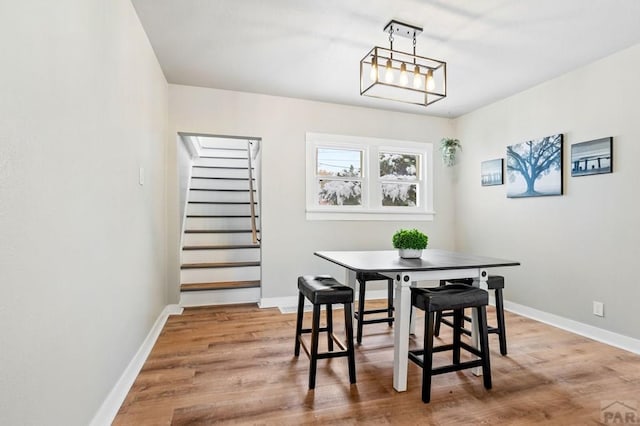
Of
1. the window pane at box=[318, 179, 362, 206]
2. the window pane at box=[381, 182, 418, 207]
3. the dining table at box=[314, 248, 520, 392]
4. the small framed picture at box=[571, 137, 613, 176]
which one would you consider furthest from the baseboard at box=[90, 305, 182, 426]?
the small framed picture at box=[571, 137, 613, 176]

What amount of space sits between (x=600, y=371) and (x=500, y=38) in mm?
2627

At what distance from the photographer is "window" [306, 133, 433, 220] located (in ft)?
14.4

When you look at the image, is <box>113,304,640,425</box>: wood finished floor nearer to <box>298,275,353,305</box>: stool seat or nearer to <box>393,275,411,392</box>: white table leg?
<box>393,275,411,392</box>: white table leg

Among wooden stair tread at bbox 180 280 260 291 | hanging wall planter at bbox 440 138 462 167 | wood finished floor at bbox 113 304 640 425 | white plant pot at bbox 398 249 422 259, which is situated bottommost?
wood finished floor at bbox 113 304 640 425

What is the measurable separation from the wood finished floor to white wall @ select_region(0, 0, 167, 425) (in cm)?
43

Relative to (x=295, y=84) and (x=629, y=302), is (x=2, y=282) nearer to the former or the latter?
(x=295, y=84)

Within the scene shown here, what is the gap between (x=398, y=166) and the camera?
4.83m

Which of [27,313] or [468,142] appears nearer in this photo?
[27,313]

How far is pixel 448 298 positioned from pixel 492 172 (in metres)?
2.78

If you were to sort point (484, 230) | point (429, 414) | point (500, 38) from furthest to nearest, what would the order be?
point (484, 230), point (500, 38), point (429, 414)

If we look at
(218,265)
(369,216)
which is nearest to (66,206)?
(218,265)

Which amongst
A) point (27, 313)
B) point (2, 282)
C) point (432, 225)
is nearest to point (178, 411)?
point (27, 313)

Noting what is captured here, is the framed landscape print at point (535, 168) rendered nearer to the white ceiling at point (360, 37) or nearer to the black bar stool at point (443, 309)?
the white ceiling at point (360, 37)

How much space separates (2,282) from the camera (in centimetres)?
97
